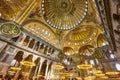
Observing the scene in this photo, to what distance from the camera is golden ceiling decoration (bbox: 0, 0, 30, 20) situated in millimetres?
12351

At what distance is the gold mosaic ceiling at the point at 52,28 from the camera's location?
12820mm

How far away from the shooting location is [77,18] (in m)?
16.5

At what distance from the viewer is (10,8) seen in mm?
12641

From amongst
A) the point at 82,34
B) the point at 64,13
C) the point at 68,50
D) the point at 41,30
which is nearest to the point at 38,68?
the point at 41,30

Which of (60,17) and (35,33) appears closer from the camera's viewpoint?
(35,33)

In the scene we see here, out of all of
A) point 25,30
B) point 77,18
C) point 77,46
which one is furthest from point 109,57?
point 25,30

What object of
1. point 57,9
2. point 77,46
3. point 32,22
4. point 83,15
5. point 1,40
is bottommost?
point 1,40

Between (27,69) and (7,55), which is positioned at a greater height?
(7,55)

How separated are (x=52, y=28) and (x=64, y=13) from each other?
9.41ft

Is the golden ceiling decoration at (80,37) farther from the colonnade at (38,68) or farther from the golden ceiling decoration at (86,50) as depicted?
the colonnade at (38,68)

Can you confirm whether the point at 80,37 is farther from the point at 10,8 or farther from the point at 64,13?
the point at 10,8

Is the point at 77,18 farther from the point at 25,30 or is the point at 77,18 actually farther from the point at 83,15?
the point at 25,30

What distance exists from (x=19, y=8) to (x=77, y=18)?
7820 mm

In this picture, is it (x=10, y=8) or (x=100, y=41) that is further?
(x=100, y=41)
